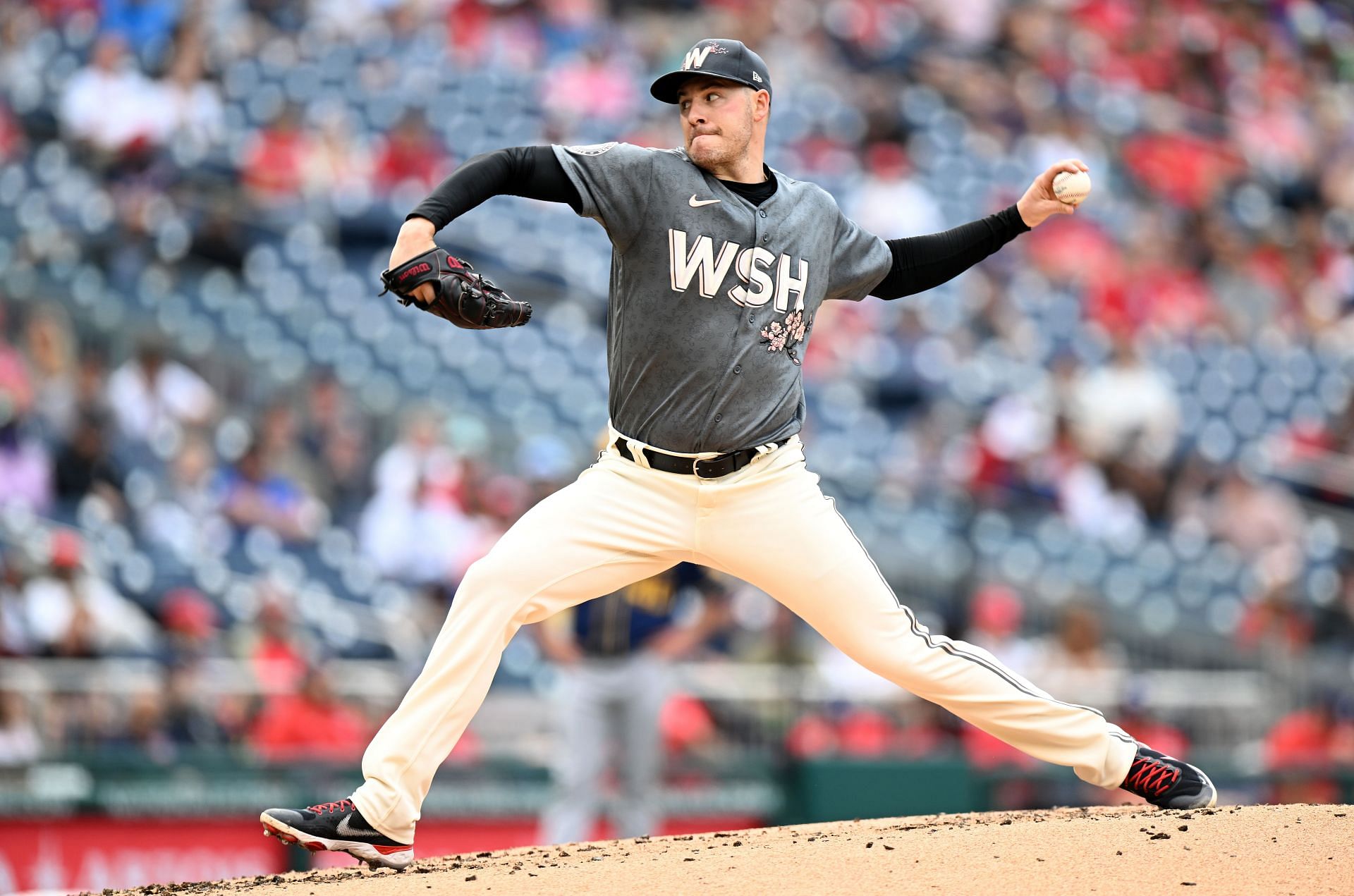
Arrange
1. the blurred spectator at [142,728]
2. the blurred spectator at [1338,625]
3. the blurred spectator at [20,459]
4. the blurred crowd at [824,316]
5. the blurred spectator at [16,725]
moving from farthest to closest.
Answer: the blurred spectator at [1338,625] → the blurred spectator at [20,459] → the blurred crowd at [824,316] → the blurred spectator at [142,728] → the blurred spectator at [16,725]

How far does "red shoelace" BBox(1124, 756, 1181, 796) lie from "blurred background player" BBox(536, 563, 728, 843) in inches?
122

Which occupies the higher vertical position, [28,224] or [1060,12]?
[1060,12]

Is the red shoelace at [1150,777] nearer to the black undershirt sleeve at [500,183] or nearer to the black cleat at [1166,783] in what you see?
the black cleat at [1166,783]

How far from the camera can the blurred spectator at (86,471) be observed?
30.3ft

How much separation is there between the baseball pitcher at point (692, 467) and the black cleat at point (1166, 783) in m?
0.17

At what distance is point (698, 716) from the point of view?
8336 mm

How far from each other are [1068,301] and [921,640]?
29.1 ft

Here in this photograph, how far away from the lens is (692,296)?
3926 millimetres

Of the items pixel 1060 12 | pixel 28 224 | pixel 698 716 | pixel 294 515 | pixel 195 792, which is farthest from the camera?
pixel 1060 12

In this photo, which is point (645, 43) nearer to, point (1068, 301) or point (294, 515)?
point (1068, 301)

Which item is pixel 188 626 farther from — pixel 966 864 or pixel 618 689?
pixel 966 864

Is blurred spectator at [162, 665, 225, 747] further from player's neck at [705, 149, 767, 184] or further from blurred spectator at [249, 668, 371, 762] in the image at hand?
player's neck at [705, 149, 767, 184]

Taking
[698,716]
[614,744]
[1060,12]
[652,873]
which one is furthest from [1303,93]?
[652,873]

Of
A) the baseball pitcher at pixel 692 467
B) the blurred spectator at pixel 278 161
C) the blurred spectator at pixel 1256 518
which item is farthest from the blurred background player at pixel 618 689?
the blurred spectator at pixel 278 161
